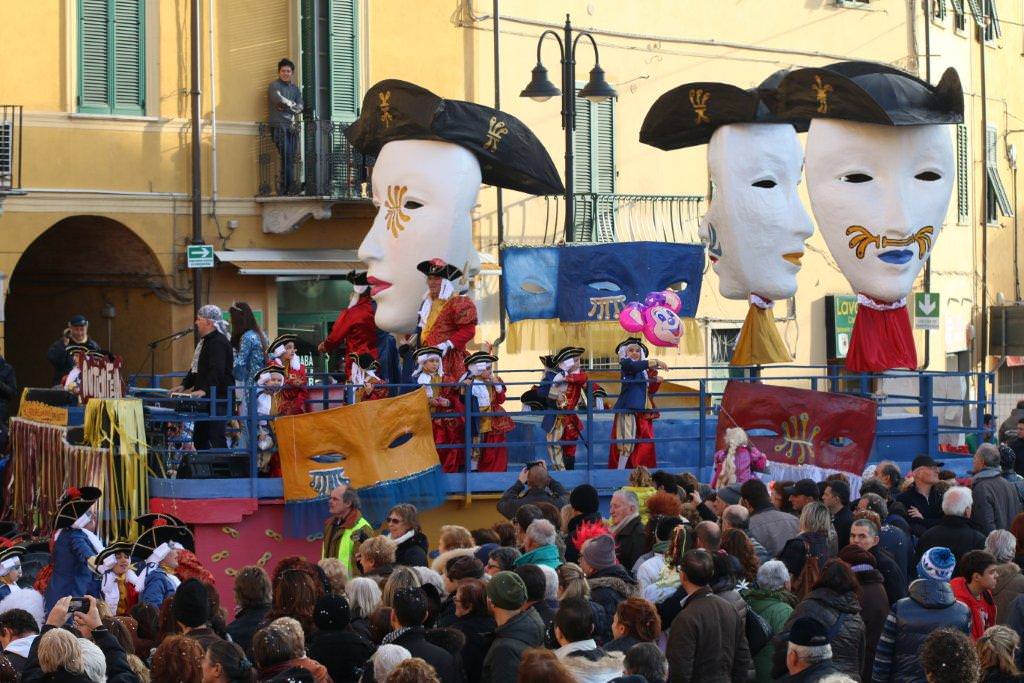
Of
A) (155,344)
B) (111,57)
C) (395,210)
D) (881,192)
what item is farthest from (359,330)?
(111,57)

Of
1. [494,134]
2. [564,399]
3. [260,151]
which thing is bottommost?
[564,399]

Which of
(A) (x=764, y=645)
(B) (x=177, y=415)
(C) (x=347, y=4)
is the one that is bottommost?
(A) (x=764, y=645)

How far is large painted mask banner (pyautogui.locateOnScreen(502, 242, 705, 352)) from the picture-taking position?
17969 mm

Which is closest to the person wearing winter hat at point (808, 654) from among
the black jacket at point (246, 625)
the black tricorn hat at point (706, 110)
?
the black jacket at point (246, 625)

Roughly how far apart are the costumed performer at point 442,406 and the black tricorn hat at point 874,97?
13.6 feet

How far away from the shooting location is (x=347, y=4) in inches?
947

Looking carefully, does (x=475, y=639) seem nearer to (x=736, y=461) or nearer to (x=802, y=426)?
(x=736, y=461)

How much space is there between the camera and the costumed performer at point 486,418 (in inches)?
579

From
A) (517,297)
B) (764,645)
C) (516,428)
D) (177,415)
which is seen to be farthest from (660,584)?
(517,297)

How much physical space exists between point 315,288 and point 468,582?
16037 millimetres

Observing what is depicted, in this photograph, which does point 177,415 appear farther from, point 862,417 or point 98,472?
point 862,417

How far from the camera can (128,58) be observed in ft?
73.7

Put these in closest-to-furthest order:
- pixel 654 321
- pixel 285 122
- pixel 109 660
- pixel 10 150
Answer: pixel 109 660, pixel 654 321, pixel 10 150, pixel 285 122

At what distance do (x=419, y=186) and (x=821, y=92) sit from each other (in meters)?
3.72
